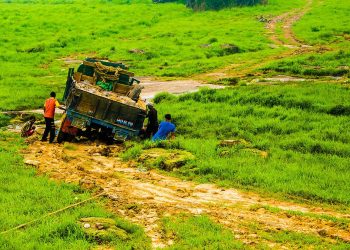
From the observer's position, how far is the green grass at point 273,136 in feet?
42.3

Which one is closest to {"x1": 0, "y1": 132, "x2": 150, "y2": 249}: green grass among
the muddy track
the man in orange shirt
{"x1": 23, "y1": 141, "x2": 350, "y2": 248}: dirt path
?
{"x1": 23, "y1": 141, "x2": 350, "y2": 248}: dirt path

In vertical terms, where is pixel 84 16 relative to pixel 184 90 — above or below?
above

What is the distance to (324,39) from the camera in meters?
41.3

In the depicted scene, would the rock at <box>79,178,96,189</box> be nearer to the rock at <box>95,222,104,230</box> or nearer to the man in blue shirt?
the rock at <box>95,222,104,230</box>

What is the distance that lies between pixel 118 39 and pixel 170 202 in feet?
131

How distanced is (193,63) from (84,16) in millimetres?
30745

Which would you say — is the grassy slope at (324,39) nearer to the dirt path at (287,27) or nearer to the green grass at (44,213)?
the dirt path at (287,27)

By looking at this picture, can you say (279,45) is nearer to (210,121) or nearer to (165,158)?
(210,121)

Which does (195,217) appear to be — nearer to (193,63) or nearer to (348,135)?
(348,135)

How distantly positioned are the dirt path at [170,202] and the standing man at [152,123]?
9.76 feet

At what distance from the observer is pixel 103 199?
1132 centimetres

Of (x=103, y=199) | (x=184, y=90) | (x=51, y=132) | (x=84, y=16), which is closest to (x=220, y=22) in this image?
(x=84, y=16)

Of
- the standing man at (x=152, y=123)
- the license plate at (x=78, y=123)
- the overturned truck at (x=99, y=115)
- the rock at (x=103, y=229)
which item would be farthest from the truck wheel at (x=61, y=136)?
the rock at (x=103, y=229)

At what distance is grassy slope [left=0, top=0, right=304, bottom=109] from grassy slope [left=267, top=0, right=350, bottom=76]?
15.2 feet
